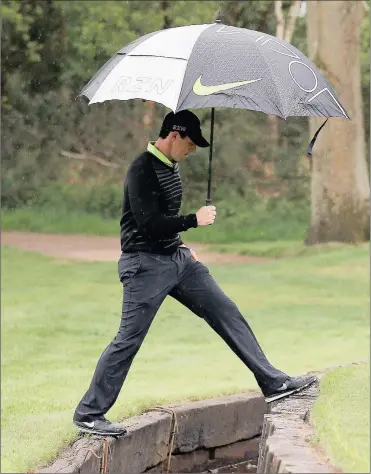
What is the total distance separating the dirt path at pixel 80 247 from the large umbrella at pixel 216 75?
45.8 feet

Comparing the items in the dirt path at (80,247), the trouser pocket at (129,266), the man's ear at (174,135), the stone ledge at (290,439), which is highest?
the man's ear at (174,135)

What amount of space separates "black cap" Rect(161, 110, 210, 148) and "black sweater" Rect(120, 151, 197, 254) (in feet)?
0.65

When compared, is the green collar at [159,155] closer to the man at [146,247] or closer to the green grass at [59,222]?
the man at [146,247]

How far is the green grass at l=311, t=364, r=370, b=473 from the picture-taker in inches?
195

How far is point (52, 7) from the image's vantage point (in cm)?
2853

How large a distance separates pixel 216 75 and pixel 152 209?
833 mm

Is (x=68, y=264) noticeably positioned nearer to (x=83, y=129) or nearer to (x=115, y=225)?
(x=115, y=225)

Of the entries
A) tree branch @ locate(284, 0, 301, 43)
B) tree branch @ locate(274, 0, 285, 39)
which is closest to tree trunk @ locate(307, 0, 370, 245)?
tree branch @ locate(274, 0, 285, 39)

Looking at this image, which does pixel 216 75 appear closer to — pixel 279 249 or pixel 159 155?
pixel 159 155

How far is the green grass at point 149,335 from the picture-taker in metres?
7.87

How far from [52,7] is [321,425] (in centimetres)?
2405

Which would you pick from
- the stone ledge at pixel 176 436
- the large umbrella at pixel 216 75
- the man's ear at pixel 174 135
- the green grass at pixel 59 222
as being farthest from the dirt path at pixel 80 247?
the man's ear at pixel 174 135

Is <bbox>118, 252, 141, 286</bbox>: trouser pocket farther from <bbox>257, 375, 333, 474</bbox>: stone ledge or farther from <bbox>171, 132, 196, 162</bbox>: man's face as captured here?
<bbox>257, 375, 333, 474</bbox>: stone ledge

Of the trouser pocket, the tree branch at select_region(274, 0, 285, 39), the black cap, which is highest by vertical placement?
the tree branch at select_region(274, 0, 285, 39)
